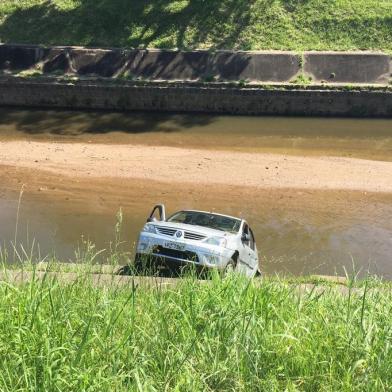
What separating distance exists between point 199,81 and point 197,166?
7.24 m

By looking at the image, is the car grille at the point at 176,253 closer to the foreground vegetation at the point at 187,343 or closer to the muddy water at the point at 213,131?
the foreground vegetation at the point at 187,343

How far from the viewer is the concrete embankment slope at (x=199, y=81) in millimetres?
24359

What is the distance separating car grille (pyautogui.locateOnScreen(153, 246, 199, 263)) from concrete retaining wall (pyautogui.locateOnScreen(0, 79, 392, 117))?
Result: 1632 cm

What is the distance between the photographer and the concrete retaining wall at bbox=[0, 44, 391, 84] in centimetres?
2531

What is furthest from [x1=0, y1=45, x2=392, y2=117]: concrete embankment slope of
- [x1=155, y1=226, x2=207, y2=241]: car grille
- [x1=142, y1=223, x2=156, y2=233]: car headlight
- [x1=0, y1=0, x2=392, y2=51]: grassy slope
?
[x1=155, y1=226, x2=207, y2=241]: car grille

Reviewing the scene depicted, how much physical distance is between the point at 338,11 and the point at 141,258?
77.4 feet

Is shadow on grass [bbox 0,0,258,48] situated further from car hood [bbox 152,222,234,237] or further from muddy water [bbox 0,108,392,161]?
car hood [bbox 152,222,234,237]

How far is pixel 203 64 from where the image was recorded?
85.0 ft

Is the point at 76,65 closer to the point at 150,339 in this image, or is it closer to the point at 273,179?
the point at 273,179

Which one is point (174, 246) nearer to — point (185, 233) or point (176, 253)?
point (176, 253)

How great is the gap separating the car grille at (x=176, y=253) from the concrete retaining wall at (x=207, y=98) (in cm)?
1632

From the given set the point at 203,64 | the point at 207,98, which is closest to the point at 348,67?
the point at 203,64

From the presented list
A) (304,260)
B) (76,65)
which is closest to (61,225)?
(304,260)

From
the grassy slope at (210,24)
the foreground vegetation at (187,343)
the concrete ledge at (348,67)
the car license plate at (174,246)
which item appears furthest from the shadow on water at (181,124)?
the foreground vegetation at (187,343)
